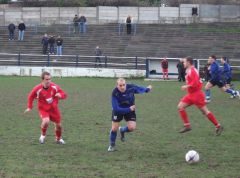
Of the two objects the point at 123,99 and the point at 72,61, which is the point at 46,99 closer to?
the point at 123,99

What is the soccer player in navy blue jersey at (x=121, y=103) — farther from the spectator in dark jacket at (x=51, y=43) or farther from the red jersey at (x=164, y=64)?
the spectator in dark jacket at (x=51, y=43)

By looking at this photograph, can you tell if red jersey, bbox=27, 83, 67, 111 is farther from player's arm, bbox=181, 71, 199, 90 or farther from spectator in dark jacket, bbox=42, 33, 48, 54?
spectator in dark jacket, bbox=42, 33, 48, 54

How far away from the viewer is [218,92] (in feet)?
86.3

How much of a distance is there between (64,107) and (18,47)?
26564 mm

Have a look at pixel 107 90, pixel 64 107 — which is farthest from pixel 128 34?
pixel 64 107

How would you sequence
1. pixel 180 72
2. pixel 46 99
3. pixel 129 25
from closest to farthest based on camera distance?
pixel 46 99 < pixel 180 72 < pixel 129 25

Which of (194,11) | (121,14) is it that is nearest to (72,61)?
(121,14)

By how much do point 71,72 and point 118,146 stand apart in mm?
25622

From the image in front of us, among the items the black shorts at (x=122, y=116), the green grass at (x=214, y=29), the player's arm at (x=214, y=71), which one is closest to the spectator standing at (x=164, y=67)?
the green grass at (x=214, y=29)

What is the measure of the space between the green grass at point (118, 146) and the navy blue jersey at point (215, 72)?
0.95 meters

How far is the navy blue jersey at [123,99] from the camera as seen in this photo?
11.2 m

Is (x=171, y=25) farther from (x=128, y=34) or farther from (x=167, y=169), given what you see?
(x=167, y=169)

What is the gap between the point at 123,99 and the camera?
37.0 ft

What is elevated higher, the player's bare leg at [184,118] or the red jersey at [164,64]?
the red jersey at [164,64]
